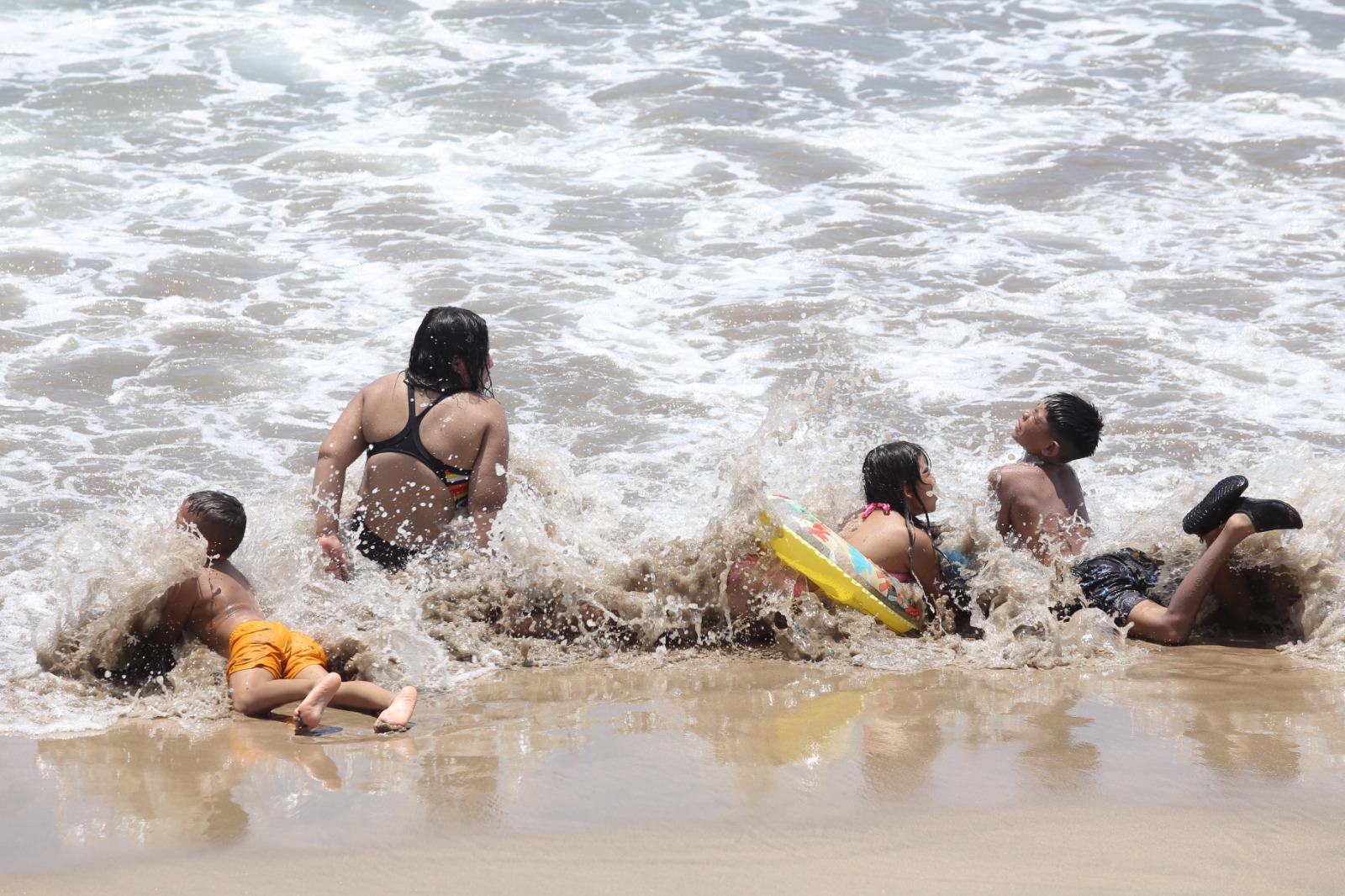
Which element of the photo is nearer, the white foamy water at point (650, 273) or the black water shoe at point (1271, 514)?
the black water shoe at point (1271, 514)

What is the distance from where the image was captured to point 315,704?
4070mm

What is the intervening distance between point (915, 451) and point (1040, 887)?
2545mm

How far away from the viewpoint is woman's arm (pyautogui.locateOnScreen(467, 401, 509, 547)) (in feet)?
17.7

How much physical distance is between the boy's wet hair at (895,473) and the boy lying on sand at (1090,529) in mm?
456

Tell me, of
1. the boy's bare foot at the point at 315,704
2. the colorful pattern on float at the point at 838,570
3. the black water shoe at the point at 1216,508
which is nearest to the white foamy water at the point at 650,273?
the colorful pattern on float at the point at 838,570

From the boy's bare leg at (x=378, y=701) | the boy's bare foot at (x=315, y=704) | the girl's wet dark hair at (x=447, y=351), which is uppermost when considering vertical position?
the girl's wet dark hair at (x=447, y=351)

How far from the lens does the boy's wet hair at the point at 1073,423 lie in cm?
552

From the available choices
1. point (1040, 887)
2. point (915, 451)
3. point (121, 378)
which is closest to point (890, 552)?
point (915, 451)

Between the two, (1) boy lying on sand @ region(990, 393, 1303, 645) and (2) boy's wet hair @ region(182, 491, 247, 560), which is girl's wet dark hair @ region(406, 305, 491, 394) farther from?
(1) boy lying on sand @ region(990, 393, 1303, 645)

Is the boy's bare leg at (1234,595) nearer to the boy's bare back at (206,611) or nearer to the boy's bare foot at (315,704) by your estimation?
the boy's bare foot at (315,704)

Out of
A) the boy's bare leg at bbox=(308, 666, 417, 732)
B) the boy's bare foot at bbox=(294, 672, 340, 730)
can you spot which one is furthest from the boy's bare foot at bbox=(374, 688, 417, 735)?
the boy's bare foot at bbox=(294, 672, 340, 730)

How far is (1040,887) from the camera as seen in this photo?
2898 millimetres

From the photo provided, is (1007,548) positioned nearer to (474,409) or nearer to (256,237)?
(474,409)

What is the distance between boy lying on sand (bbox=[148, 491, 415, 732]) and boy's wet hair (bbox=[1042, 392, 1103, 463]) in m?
2.81
